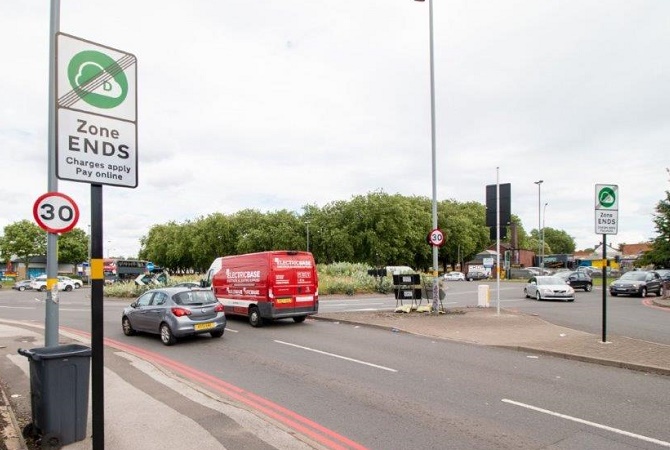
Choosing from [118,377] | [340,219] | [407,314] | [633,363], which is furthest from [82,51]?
[340,219]

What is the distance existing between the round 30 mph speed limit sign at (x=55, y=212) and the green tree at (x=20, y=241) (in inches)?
3317

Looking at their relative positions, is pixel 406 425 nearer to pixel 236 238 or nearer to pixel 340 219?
pixel 340 219

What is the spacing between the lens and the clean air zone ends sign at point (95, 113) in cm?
374

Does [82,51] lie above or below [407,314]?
above

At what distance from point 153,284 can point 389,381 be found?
90.5 feet

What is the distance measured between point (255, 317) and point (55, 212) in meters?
9.60

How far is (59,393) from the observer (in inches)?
195

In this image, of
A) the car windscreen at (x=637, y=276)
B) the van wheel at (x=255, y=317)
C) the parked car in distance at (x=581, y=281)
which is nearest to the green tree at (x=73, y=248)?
the parked car in distance at (x=581, y=281)

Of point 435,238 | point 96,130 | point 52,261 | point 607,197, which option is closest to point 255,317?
point 435,238

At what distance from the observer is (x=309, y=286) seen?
1600cm

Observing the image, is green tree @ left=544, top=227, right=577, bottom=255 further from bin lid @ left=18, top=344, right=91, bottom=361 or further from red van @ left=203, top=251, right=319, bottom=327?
bin lid @ left=18, top=344, right=91, bottom=361

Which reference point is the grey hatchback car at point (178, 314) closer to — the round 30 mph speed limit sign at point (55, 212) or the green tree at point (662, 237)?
the round 30 mph speed limit sign at point (55, 212)

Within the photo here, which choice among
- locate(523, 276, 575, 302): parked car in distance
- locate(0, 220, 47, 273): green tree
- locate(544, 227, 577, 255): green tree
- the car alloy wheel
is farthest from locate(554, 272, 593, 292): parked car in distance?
locate(544, 227, 577, 255): green tree

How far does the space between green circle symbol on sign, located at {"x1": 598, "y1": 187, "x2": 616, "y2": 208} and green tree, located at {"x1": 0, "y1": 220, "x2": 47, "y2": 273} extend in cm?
8619
